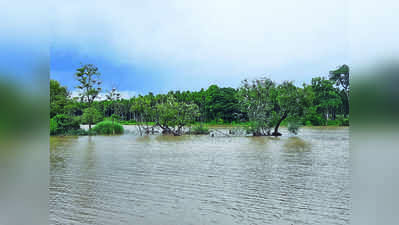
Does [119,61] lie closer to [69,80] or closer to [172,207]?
[69,80]

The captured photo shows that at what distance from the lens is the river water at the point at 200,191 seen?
2535 millimetres

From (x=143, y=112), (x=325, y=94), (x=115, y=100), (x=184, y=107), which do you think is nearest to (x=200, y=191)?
(x=184, y=107)

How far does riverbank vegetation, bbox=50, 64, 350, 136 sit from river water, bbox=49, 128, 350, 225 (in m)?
5.18

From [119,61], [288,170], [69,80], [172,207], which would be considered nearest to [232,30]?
[119,61]

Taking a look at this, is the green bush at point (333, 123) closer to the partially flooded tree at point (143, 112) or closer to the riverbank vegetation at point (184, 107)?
the riverbank vegetation at point (184, 107)

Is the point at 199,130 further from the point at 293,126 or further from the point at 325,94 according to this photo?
the point at 325,94

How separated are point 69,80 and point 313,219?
12352 millimetres

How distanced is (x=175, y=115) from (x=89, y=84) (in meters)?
4.10

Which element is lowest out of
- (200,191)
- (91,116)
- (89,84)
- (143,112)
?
(200,191)

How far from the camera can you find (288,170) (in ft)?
15.0

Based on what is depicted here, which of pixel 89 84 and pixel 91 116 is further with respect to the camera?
pixel 89 84

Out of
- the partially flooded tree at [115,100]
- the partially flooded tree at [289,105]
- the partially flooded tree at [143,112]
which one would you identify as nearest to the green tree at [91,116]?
the partially flooded tree at [115,100]

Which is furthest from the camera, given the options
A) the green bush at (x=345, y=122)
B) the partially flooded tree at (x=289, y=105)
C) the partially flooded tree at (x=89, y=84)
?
the green bush at (x=345, y=122)

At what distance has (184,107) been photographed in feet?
38.3
